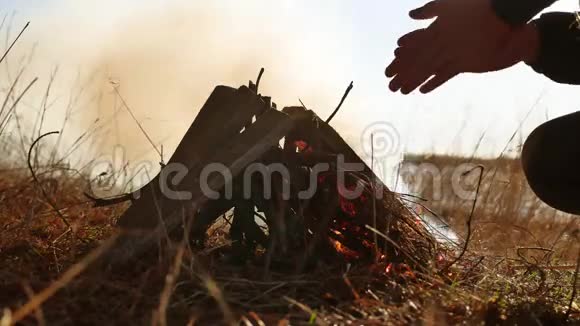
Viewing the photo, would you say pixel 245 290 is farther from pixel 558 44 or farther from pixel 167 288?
pixel 558 44

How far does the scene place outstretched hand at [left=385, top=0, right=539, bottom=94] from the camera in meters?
1.88

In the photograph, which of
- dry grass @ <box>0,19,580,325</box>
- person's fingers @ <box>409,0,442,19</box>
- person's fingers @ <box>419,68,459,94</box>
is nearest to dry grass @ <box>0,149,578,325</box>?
dry grass @ <box>0,19,580,325</box>

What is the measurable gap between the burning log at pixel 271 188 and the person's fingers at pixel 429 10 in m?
0.44

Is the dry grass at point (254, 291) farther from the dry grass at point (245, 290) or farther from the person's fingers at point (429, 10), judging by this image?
the person's fingers at point (429, 10)

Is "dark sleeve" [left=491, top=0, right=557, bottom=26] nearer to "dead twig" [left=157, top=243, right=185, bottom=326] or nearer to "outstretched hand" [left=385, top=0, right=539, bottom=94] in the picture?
"outstretched hand" [left=385, top=0, right=539, bottom=94]

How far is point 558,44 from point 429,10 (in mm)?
632

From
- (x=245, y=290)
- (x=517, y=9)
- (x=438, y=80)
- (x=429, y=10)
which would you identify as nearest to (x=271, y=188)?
(x=245, y=290)

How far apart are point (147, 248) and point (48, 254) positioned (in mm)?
371

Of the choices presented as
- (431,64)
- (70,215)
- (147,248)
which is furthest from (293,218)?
(70,215)

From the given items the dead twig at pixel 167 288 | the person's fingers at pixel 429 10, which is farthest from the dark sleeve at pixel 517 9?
the dead twig at pixel 167 288

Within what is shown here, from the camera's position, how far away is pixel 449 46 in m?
1.90

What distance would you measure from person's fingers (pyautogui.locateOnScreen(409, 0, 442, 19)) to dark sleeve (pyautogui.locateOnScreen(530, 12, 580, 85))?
1.74ft

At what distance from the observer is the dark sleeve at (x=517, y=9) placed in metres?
1.88

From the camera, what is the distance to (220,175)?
6.36 feet
